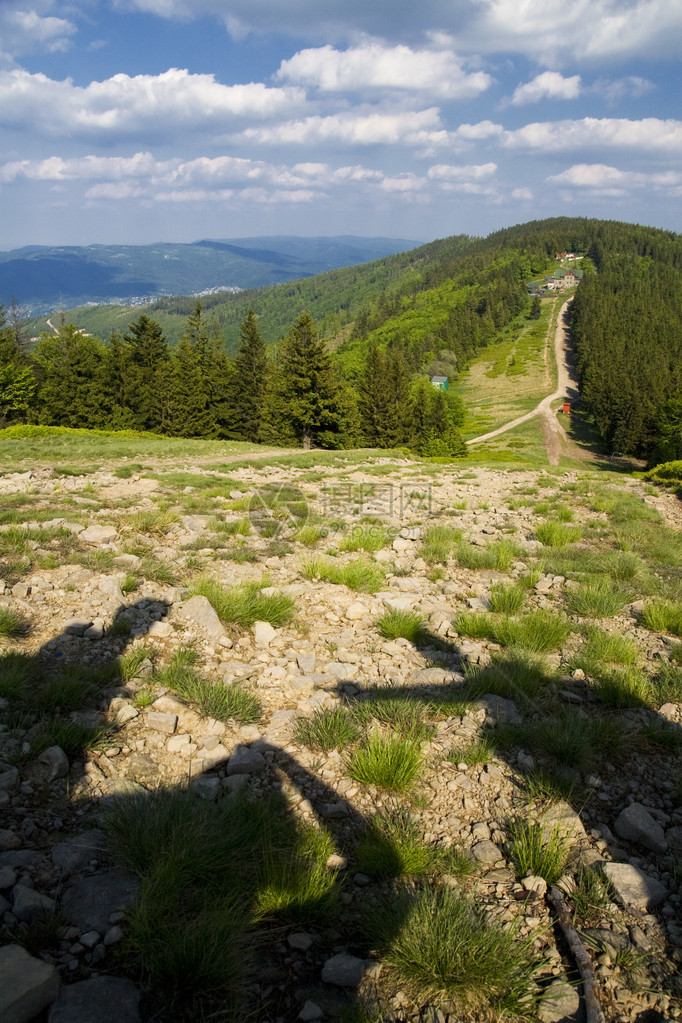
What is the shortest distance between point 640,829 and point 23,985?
3.07 meters

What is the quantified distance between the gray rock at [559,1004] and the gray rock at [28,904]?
2.15 m

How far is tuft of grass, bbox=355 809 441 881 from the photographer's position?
8.95 feet

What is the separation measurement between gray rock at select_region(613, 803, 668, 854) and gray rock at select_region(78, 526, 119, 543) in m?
6.88

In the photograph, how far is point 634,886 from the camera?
2.63m

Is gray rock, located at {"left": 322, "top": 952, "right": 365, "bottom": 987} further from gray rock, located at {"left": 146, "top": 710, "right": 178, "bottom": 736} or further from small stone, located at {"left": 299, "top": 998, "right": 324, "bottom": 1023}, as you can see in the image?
gray rock, located at {"left": 146, "top": 710, "right": 178, "bottom": 736}

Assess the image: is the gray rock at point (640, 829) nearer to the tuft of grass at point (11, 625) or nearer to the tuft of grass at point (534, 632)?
the tuft of grass at point (534, 632)

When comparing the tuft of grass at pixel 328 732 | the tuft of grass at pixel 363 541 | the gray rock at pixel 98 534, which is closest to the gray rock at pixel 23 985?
the tuft of grass at pixel 328 732

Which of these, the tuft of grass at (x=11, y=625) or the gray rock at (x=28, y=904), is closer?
the gray rock at (x=28, y=904)

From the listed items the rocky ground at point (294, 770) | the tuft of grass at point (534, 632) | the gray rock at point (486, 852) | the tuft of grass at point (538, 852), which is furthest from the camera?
the tuft of grass at point (534, 632)

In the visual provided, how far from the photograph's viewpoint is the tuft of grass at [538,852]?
8.89 feet

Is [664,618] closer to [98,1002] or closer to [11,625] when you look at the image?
[98,1002]

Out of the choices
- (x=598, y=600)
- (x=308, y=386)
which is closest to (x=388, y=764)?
(x=598, y=600)

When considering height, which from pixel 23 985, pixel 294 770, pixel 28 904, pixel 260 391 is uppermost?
pixel 260 391

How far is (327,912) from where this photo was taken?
8.14ft
